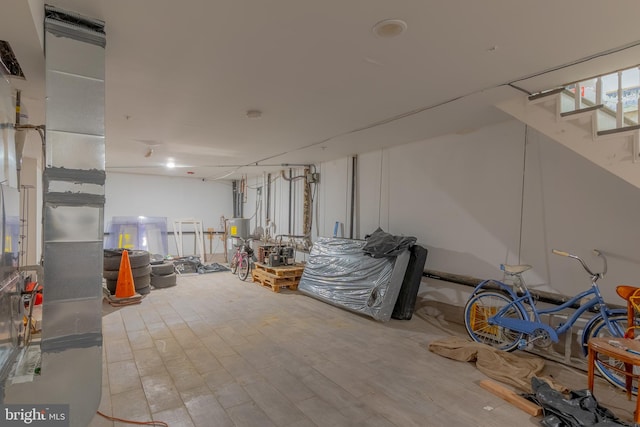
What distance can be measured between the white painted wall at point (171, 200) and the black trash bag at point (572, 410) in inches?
361

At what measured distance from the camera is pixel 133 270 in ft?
17.6

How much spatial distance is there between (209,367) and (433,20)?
3241 millimetres

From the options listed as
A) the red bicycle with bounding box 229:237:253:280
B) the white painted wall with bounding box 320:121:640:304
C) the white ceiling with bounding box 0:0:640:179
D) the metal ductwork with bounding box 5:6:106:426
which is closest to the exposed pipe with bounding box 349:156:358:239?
the white painted wall with bounding box 320:121:640:304

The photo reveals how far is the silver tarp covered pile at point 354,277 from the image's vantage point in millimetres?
4289

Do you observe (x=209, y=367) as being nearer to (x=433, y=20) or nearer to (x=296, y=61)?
(x=296, y=61)

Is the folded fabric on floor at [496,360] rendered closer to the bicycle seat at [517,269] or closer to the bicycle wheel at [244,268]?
the bicycle seat at [517,269]

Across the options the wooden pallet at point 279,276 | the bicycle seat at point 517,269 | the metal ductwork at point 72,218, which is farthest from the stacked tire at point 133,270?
the bicycle seat at point 517,269

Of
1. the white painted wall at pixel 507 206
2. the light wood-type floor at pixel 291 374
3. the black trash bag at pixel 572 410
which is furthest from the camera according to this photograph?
the white painted wall at pixel 507 206

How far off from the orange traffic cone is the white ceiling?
2.32 m

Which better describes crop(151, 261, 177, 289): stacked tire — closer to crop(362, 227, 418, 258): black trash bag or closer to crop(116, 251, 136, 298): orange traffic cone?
crop(116, 251, 136, 298): orange traffic cone

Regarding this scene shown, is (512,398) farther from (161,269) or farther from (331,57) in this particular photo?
(161,269)

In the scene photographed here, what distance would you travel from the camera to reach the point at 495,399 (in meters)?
2.46

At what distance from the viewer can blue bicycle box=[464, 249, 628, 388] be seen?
272cm

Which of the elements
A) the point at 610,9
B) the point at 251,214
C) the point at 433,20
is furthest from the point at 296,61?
the point at 251,214
